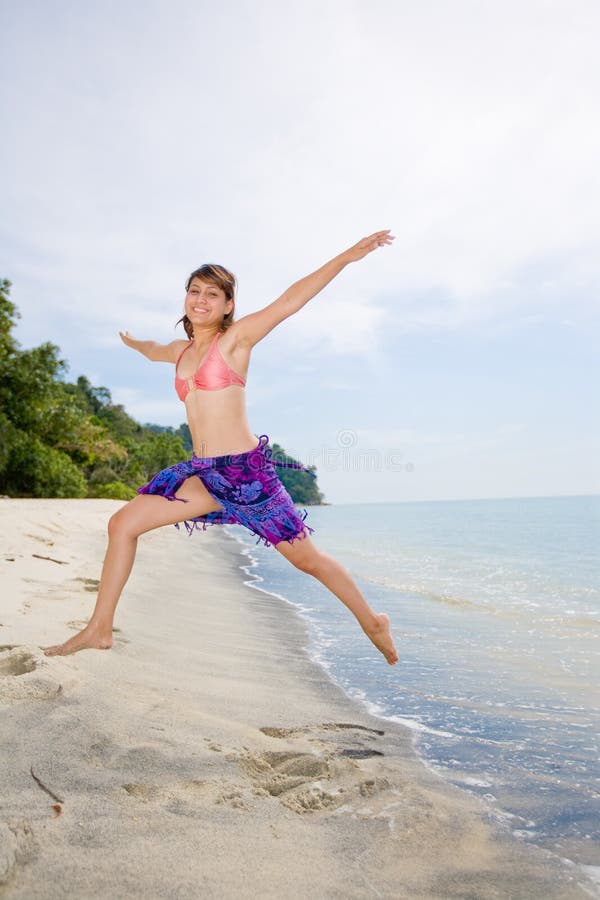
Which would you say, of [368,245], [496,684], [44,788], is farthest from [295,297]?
[496,684]

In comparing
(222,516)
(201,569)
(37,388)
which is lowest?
(201,569)

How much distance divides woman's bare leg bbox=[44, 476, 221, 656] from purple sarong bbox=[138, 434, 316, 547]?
0.04 m

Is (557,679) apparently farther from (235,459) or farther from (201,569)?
(201,569)

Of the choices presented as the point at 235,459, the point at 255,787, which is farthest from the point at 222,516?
the point at 255,787

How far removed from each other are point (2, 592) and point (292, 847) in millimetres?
3498

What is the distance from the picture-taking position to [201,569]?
9961 millimetres

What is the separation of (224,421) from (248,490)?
345mm

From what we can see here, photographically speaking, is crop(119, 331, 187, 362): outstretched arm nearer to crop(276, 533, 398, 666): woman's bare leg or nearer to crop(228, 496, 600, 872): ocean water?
crop(276, 533, 398, 666): woman's bare leg

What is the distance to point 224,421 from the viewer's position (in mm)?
3232

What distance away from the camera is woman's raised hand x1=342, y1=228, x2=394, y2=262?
10.6ft

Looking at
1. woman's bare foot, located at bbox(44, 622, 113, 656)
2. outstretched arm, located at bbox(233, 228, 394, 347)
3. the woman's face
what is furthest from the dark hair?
woman's bare foot, located at bbox(44, 622, 113, 656)

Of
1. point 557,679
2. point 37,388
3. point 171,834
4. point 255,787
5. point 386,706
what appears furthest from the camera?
point 37,388

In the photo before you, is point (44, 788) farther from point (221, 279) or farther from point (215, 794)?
point (221, 279)

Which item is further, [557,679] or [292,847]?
[557,679]
